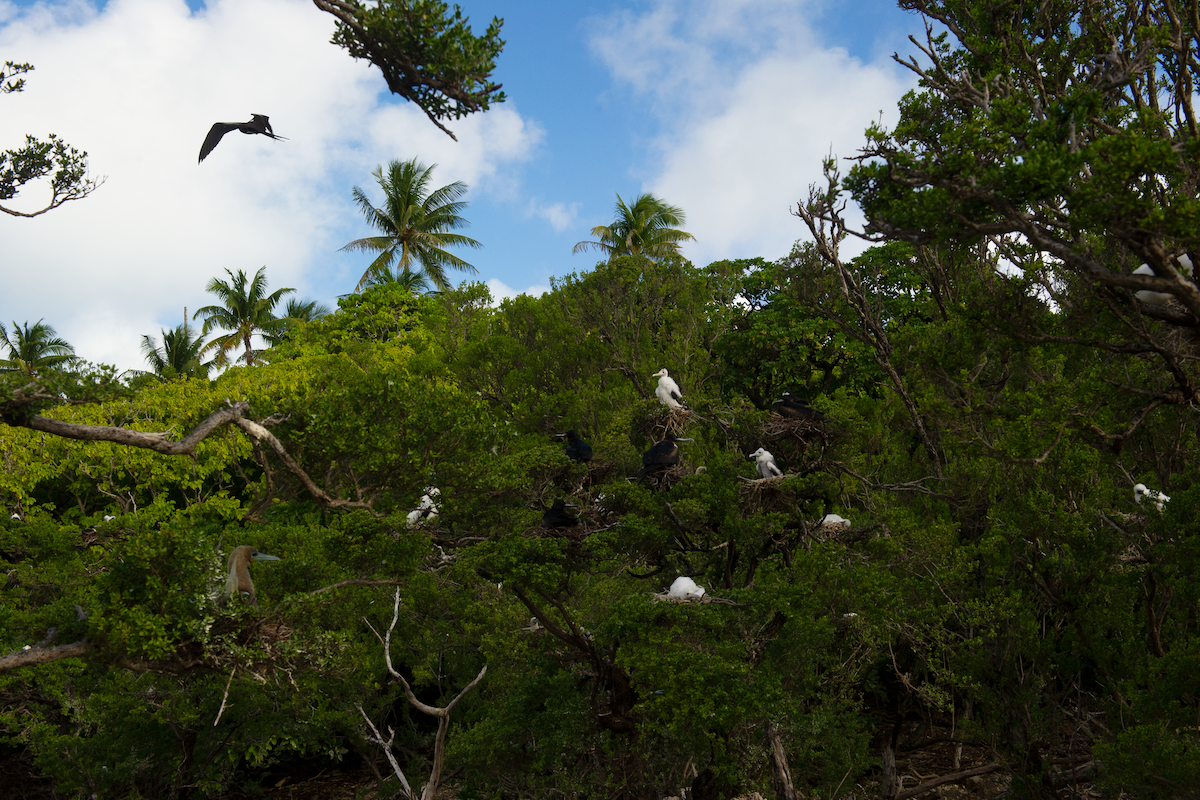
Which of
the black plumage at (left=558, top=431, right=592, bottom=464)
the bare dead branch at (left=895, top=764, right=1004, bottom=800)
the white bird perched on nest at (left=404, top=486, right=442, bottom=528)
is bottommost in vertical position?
the bare dead branch at (left=895, top=764, right=1004, bottom=800)

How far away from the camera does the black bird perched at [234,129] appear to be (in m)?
5.88

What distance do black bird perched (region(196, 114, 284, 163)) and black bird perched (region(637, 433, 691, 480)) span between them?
5184mm

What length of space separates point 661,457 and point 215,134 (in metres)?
5.48

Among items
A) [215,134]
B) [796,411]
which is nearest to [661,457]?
[796,411]

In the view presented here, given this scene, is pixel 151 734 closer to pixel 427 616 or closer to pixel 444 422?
pixel 427 616

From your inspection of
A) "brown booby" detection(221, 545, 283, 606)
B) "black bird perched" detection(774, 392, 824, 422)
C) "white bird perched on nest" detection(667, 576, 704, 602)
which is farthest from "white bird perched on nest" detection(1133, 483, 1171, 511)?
"brown booby" detection(221, 545, 283, 606)

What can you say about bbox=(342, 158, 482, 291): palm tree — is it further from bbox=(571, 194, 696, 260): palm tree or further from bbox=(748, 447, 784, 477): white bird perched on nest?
bbox=(748, 447, 784, 477): white bird perched on nest

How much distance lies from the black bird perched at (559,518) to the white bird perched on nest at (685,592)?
5.16ft

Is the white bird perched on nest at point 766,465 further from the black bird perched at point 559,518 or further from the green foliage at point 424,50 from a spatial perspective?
the green foliage at point 424,50

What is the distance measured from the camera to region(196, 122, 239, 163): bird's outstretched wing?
585 centimetres

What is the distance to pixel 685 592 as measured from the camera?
7633 millimetres

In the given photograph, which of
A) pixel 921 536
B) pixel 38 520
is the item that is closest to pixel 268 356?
pixel 38 520

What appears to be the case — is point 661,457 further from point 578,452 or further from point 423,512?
point 423,512

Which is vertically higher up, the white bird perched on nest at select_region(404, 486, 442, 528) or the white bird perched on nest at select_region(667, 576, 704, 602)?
the white bird perched on nest at select_region(404, 486, 442, 528)
